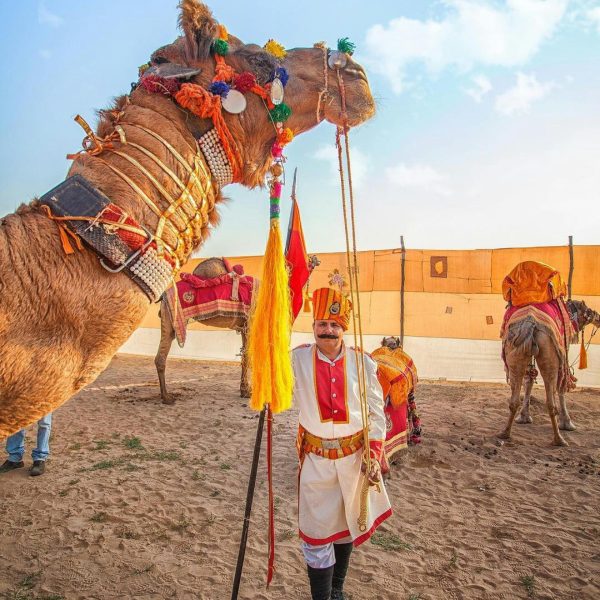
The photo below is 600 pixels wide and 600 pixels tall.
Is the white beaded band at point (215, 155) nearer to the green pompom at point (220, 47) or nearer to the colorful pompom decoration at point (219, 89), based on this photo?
the colorful pompom decoration at point (219, 89)

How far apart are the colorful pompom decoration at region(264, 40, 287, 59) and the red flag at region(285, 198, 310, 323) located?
0.95 m

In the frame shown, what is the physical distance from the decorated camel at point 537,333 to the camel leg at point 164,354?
6028 millimetres

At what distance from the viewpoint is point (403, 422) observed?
5.57 meters

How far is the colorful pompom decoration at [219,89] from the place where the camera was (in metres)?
1.39

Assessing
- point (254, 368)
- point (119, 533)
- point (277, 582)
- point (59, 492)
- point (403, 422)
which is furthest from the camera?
point (403, 422)

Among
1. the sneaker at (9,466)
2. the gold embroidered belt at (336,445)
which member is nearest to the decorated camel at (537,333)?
the gold embroidered belt at (336,445)

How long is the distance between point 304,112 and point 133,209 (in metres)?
Result: 0.72

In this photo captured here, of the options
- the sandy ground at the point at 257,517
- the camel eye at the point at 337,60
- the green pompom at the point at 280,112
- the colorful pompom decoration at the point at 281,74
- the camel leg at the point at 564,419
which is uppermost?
the camel eye at the point at 337,60

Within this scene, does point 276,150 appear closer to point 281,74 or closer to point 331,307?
point 281,74

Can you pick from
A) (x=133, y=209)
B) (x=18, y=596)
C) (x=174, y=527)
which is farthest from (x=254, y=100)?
(x=174, y=527)

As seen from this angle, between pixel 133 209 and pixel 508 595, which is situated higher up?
pixel 133 209

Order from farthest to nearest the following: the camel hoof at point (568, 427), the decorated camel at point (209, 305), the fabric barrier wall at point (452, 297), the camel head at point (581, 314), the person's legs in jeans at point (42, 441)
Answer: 1. the fabric barrier wall at point (452, 297)
2. the decorated camel at point (209, 305)
3. the camel head at point (581, 314)
4. the camel hoof at point (568, 427)
5. the person's legs in jeans at point (42, 441)

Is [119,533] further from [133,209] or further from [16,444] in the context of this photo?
[133,209]

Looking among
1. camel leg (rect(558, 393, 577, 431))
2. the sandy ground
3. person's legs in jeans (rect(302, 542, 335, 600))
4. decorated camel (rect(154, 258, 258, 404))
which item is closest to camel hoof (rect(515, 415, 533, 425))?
the sandy ground
